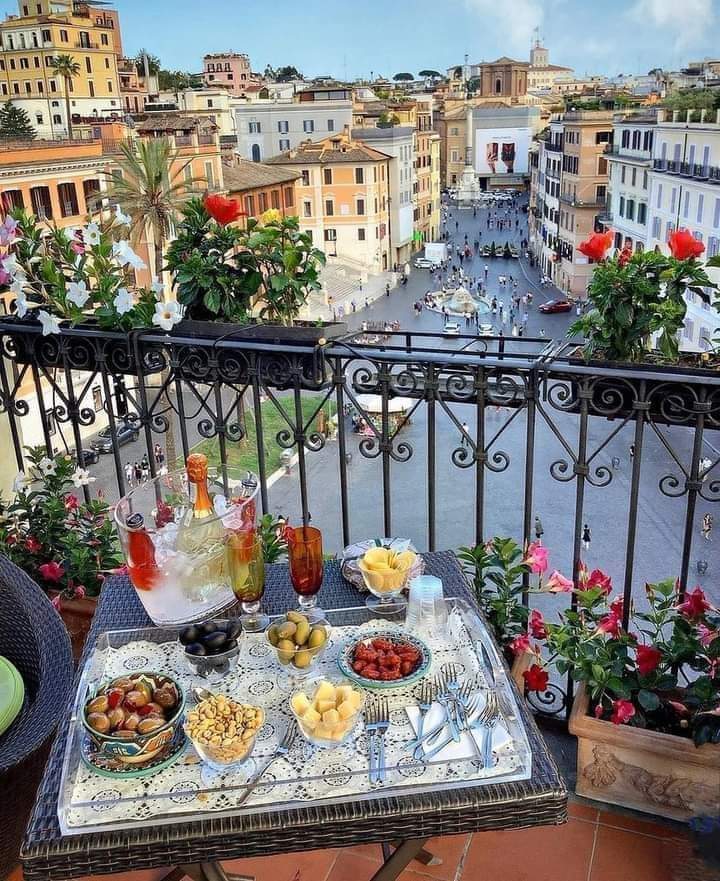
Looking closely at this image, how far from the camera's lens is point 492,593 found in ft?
7.66

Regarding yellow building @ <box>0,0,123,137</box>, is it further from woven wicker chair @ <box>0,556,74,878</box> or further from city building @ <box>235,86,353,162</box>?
woven wicker chair @ <box>0,556,74,878</box>

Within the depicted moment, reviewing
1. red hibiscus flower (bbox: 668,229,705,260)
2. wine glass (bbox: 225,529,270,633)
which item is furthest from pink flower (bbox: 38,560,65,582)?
red hibiscus flower (bbox: 668,229,705,260)

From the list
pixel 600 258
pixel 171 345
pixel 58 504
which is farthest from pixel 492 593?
pixel 58 504

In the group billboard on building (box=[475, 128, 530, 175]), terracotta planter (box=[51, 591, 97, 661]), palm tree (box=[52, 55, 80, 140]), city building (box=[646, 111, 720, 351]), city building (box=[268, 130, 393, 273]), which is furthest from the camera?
billboard on building (box=[475, 128, 530, 175])

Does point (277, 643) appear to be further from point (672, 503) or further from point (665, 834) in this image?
point (672, 503)

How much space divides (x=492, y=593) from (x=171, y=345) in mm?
1236

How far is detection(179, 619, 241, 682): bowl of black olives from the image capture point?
1547 millimetres

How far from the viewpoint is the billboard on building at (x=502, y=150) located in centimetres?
6538

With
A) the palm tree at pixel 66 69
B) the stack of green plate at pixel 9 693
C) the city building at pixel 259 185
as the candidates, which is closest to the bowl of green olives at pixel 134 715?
the stack of green plate at pixel 9 693

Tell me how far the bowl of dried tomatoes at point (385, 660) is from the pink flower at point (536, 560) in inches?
28.5

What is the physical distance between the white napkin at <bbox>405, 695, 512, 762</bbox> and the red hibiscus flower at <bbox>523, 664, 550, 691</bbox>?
2.57 feet

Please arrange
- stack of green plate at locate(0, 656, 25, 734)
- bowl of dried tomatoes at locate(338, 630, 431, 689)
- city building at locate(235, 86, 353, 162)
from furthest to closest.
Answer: city building at locate(235, 86, 353, 162) < stack of green plate at locate(0, 656, 25, 734) < bowl of dried tomatoes at locate(338, 630, 431, 689)

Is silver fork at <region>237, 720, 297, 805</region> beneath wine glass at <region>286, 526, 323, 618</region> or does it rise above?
beneath

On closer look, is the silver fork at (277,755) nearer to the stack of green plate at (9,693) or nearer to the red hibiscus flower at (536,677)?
the stack of green plate at (9,693)
